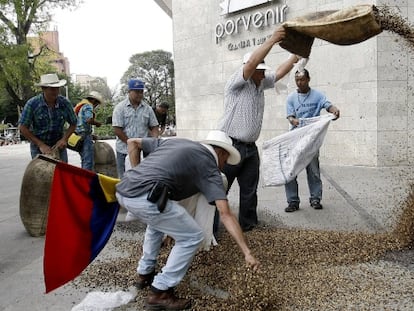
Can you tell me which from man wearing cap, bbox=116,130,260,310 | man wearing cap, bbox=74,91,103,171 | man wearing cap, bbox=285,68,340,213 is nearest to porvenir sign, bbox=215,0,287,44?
man wearing cap, bbox=285,68,340,213

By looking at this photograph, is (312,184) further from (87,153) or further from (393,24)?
(87,153)

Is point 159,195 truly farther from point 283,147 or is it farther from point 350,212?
point 350,212

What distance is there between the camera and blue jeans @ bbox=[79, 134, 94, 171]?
6.13 meters

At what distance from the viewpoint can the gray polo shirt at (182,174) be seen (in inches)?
112

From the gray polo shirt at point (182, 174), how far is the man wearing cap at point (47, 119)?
8.10 ft

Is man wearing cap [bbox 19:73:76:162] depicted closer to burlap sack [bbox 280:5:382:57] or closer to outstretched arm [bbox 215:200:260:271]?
burlap sack [bbox 280:5:382:57]

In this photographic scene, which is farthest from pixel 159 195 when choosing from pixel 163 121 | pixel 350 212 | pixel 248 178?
pixel 163 121

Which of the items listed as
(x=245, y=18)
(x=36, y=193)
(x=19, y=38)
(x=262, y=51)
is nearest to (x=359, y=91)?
(x=245, y=18)

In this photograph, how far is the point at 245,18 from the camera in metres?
11.2

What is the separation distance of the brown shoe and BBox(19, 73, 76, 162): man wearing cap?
2.63 meters

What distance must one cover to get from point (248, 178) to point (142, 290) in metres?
1.78

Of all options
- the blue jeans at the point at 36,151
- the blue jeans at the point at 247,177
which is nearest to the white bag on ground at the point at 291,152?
the blue jeans at the point at 247,177

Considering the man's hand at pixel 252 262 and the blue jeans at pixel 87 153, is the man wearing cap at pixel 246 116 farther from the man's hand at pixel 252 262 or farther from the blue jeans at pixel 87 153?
the blue jeans at pixel 87 153

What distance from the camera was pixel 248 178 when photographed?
4.64 meters
